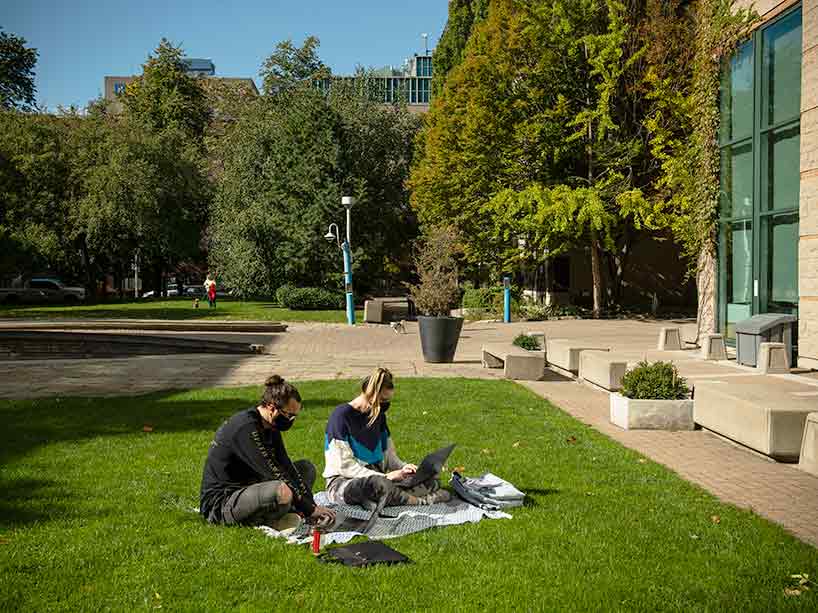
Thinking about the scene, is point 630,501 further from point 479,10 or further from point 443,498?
point 479,10

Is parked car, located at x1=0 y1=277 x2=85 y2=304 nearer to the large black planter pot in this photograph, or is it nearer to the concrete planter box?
Result: the large black planter pot

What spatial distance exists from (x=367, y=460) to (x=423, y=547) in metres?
1.39

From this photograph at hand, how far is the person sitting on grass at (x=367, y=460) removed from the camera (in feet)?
21.3

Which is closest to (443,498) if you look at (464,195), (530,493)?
(530,493)

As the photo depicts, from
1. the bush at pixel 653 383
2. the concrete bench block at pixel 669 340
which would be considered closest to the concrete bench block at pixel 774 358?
the bush at pixel 653 383

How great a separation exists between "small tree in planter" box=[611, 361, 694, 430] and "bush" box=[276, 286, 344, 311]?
29.3 metres

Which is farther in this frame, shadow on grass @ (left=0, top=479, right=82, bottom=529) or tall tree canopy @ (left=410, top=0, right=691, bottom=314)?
tall tree canopy @ (left=410, top=0, right=691, bottom=314)

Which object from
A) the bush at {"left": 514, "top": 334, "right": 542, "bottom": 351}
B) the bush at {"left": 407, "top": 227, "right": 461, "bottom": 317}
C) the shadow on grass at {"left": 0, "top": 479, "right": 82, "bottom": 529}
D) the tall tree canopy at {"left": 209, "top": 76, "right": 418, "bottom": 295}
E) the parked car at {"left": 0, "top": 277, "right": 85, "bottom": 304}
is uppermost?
the tall tree canopy at {"left": 209, "top": 76, "right": 418, "bottom": 295}

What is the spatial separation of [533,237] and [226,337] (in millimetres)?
12553

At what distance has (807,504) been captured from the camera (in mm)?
6887

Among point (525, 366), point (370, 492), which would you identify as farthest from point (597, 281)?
point (370, 492)

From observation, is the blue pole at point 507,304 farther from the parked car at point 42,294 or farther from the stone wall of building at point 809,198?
the parked car at point 42,294

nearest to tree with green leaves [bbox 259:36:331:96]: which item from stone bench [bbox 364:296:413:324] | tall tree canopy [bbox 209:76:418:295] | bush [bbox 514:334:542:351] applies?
tall tree canopy [bbox 209:76:418:295]

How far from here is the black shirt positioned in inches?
226
